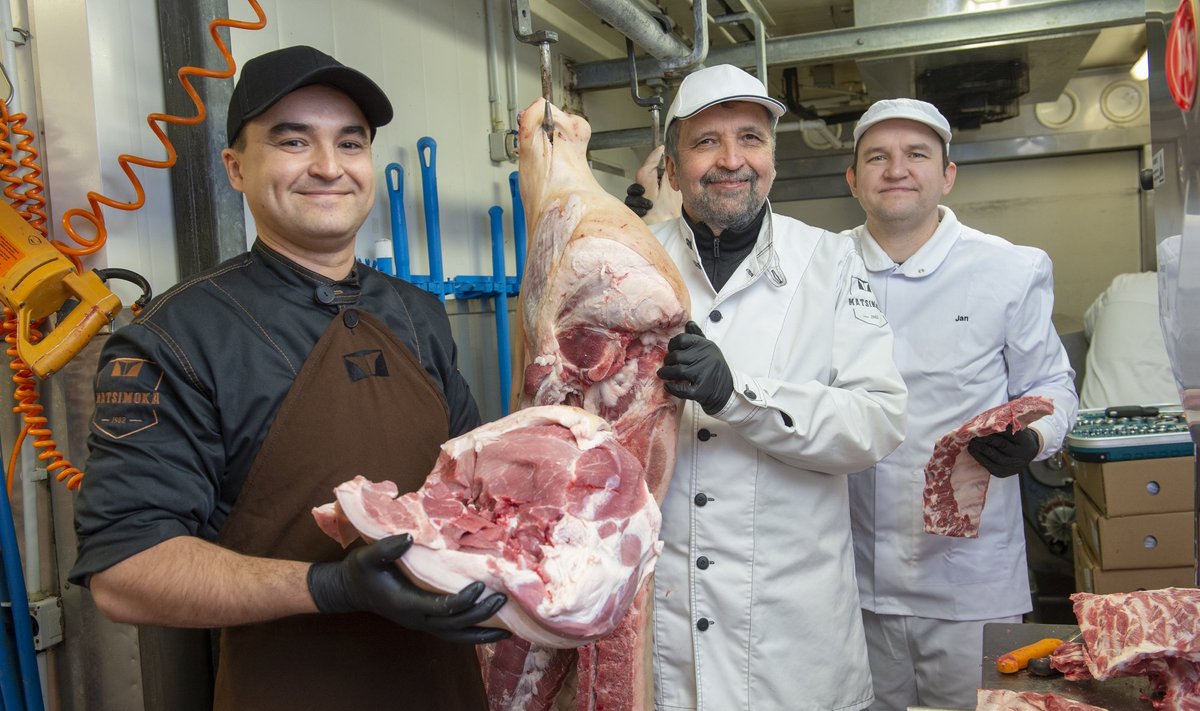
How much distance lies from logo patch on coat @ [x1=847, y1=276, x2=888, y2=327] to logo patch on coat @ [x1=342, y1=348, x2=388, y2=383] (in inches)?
47.9

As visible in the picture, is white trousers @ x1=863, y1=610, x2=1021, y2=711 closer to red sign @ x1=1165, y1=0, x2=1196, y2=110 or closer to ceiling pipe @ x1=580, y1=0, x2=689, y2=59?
red sign @ x1=1165, y1=0, x2=1196, y2=110

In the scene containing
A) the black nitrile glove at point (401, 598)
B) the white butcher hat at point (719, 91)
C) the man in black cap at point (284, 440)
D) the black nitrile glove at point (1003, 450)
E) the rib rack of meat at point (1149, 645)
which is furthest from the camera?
the black nitrile glove at point (1003, 450)

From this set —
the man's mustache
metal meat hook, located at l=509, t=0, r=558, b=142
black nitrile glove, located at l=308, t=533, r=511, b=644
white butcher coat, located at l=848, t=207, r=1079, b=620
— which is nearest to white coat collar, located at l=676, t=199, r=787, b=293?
the man's mustache

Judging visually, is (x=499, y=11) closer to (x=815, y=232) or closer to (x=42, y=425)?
(x=815, y=232)

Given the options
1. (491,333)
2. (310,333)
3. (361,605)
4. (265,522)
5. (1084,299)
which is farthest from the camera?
(1084,299)

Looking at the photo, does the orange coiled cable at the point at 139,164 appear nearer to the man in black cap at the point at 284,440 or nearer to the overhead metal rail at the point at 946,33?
the man in black cap at the point at 284,440

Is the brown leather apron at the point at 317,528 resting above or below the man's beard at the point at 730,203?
below

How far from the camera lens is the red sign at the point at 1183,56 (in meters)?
1.38

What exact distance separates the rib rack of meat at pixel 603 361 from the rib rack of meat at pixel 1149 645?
880mm

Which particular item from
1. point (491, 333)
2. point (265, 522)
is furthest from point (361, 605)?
point (491, 333)

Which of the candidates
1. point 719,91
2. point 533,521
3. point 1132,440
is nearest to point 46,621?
point 533,521

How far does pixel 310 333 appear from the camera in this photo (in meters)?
1.81

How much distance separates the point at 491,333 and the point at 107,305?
2066 mm

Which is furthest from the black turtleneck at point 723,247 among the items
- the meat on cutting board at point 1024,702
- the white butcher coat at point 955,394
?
the meat on cutting board at point 1024,702
